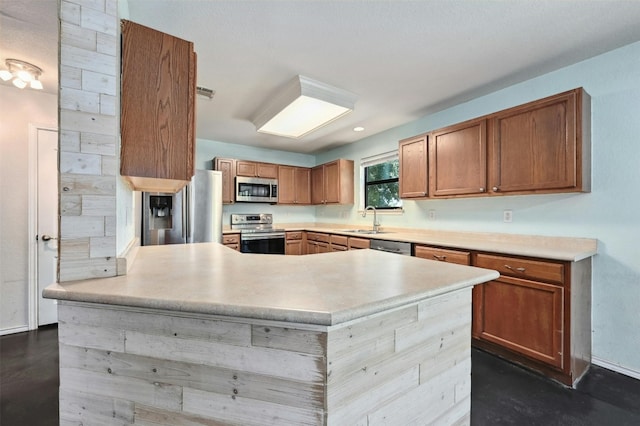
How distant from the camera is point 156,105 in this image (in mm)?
1187

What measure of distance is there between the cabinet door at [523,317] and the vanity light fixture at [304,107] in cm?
205

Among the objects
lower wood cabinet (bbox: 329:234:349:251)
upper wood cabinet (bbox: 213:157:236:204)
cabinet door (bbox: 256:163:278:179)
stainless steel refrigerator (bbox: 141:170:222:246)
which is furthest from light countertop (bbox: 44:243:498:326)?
cabinet door (bbox: 256:163:278:179)

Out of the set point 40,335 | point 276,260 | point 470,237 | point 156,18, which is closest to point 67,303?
point 276,260

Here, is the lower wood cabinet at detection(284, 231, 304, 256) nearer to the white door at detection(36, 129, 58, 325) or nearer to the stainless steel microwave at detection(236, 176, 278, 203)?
the stainless steel microwave at detection(236, 176, 278, 203)

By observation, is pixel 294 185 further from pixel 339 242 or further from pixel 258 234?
pixel 339 242

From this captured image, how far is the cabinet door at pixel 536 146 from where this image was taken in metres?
2.03

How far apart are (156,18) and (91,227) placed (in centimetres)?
145

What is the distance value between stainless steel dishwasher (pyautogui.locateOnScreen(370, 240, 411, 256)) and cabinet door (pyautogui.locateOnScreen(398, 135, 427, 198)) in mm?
609

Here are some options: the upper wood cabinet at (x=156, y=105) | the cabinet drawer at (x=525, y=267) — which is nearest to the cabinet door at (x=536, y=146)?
the cabinet drawer at (x=525, y=267)

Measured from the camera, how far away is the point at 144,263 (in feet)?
4.48

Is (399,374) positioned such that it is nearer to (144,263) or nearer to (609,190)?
(144,263)

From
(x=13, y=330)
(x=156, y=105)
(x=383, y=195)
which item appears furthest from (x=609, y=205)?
(x=13, y=330)

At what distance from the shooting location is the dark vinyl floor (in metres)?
1.59

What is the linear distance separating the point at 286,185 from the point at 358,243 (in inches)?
76.5
